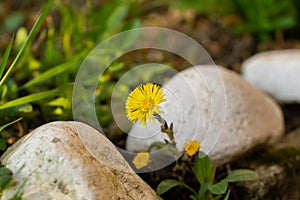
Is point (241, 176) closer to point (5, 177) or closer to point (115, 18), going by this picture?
point (5, 177)

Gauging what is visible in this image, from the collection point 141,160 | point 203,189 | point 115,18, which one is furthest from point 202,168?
point 115,18

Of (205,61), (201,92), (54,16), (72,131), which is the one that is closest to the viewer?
(72,131)

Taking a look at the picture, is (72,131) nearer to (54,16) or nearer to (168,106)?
(168,106)

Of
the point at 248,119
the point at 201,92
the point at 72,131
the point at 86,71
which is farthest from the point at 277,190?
the point at 86,71

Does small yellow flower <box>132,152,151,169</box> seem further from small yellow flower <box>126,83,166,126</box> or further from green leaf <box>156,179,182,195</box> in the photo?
small yellow flower <box>126,83,166,126</box>

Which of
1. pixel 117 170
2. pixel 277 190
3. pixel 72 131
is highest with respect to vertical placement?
pixel 72 131

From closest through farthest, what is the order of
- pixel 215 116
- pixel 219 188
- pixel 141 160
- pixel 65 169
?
pixel 65 169, pixel 219 188, pixel 141 160, pixel 215 116
